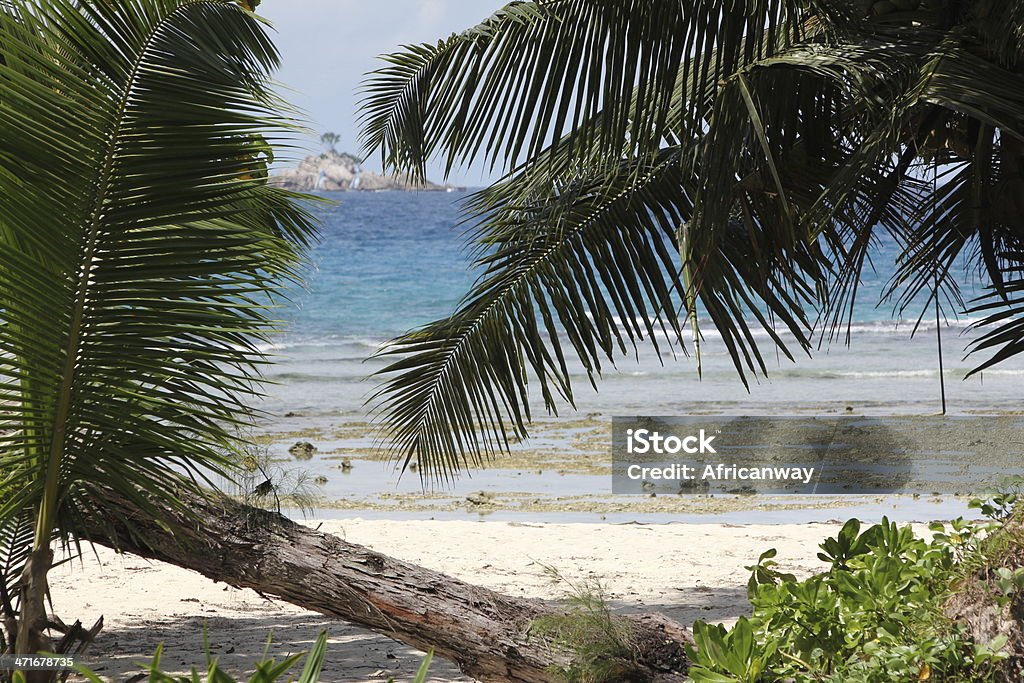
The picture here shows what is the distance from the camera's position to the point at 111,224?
2.27 metres

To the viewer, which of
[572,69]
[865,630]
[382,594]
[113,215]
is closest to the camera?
[865,630]

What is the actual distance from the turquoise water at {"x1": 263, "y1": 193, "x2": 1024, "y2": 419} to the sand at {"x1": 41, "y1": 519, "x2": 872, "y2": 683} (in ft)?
4.77

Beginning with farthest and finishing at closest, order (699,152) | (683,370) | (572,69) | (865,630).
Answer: (683,370) → (699,152) → (572,69) → (865,630)

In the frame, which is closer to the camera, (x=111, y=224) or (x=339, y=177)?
(x=111, y=224)

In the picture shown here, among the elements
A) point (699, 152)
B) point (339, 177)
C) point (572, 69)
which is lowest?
point (699, 152)

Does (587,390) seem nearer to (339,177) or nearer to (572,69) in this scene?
(572,69)

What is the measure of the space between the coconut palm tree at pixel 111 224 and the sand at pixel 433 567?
2576mm

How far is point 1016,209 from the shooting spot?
9.37 ft

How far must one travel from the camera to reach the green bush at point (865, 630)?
1668 millimetres

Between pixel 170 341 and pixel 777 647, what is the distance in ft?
5.24
